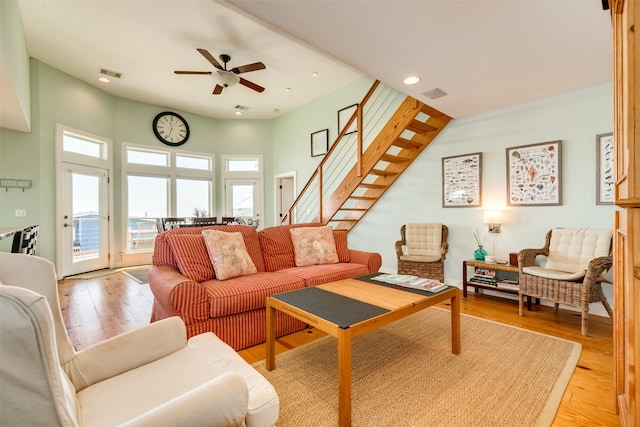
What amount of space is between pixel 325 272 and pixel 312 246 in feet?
1.54

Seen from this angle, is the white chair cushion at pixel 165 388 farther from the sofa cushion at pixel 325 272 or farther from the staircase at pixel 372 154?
the staircase at pixel 372 154

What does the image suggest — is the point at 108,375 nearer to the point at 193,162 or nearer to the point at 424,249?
the point at 424,249

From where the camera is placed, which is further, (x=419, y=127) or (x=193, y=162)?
(x=193, y=162)

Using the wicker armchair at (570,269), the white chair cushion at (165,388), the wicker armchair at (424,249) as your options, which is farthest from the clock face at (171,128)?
the wicker armchair at (570,269)

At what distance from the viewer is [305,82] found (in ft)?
17.9

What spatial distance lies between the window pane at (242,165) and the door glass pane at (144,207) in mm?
1535

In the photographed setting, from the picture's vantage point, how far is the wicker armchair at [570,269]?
103 inches

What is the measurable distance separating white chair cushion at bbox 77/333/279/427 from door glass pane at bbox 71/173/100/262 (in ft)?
17.3

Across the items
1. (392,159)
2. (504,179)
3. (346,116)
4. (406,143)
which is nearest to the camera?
(504,179)

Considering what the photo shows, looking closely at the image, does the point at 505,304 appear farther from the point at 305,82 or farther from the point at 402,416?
the point at 305,82

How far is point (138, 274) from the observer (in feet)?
17.2

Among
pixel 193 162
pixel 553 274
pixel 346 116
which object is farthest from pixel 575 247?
pixel 193 162

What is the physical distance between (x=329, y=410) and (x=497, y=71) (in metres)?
3.17

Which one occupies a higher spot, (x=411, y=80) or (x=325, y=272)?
(x=411, y=80)
